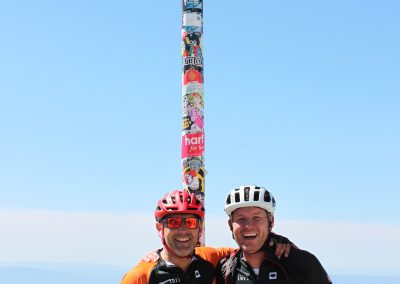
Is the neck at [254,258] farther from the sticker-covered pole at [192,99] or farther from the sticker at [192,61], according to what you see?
the sticker at [192,61]

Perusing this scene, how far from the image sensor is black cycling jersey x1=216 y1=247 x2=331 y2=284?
6973mm

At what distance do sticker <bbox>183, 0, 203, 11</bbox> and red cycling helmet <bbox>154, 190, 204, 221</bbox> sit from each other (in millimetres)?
13961

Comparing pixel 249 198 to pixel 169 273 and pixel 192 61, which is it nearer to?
pixel 169 273

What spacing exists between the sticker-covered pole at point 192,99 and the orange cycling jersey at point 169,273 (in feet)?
39.1

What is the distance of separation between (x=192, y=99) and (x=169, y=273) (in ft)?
43.2

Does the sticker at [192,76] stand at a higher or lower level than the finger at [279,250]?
higher

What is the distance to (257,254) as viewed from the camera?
7328mm

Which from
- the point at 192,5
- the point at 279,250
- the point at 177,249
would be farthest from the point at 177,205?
the point at 192,5

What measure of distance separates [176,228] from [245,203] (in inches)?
38.4

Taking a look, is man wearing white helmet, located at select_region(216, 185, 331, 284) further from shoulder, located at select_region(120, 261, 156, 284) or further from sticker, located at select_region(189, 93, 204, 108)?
sticker, located at select_region(189, 93, 204, 108)

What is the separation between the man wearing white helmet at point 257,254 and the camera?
701 cm

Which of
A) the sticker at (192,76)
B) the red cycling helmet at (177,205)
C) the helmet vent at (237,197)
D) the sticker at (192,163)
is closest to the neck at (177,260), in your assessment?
the red cycling helmet at (177,205)

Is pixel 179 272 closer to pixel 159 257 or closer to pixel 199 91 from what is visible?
pixel 159 257

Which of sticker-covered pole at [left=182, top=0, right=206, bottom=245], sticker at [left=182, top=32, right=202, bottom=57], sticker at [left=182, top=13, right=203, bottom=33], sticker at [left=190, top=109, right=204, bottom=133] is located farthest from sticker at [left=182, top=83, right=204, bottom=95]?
sticker at [left=182, top=13, right=203, bottom=33]
